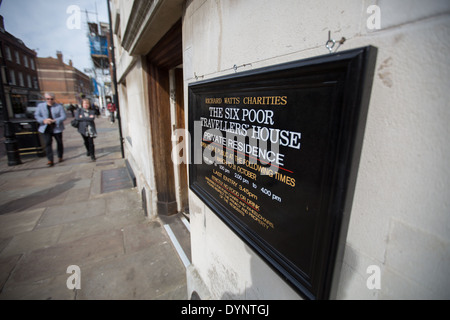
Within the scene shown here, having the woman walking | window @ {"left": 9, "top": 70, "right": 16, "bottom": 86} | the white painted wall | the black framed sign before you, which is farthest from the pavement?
window @ {"left": 9, "top": 70, "right": 16, "bottom": 86}

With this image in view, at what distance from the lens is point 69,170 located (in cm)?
714

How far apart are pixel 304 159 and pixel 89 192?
242 inches

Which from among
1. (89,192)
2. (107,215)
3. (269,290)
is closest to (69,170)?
(89,192)

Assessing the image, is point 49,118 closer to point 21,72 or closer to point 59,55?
point 21,72

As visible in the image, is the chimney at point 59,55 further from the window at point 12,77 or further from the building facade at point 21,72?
the window at point 12,77

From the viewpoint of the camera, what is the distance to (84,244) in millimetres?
3479

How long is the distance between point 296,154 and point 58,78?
62505 mm

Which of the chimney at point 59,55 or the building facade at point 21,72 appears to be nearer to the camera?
the building facade at point 21,72

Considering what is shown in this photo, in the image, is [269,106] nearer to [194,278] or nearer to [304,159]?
[304,159]

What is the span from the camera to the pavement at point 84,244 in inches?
106

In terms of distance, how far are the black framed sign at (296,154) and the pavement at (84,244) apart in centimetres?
221

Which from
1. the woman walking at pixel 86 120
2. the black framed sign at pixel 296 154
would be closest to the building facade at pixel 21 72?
the woman walking at pixel 86 120
